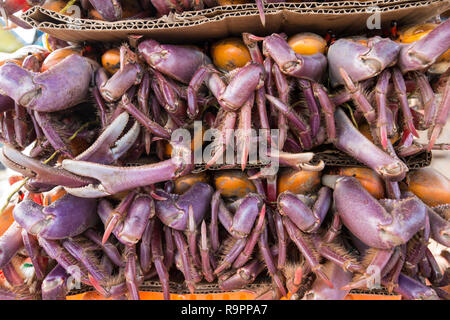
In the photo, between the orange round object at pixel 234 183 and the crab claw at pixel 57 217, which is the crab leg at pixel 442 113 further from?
the crab claw at pixel 57 217

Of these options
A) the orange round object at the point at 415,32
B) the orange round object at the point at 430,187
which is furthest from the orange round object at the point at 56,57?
the orange round object at the point at 430,187

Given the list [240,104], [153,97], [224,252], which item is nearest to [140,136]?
[153,97]

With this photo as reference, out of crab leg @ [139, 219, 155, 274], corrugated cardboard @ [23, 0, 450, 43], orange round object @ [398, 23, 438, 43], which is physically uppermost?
corrugated cardboard @ [23, 0, 450, 43]

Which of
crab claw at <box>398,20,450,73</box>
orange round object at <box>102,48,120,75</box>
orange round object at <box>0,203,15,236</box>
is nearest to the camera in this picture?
crab claw at <box>398,20,450,73</box>

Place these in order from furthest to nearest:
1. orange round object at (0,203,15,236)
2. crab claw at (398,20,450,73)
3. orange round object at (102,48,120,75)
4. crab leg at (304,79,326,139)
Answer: orange round object at (0,203,15,236) < orange round object at (102,48,120,75) < crab leg at (304,79,326,139) < crab claw at (398,20,450,73)

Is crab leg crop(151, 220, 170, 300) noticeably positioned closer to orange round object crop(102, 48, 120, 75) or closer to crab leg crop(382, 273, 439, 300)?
orange round object crop(102, 48, 120, 75)

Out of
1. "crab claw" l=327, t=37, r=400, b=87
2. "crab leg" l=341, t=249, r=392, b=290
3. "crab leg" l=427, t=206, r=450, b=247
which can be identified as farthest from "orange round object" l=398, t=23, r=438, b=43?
"crab leg" l=341, t=249, r=392, b=290

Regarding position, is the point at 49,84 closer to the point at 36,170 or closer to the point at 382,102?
the point at 36,170

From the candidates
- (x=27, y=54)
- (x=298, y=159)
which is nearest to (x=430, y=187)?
(x=298, y=159)
